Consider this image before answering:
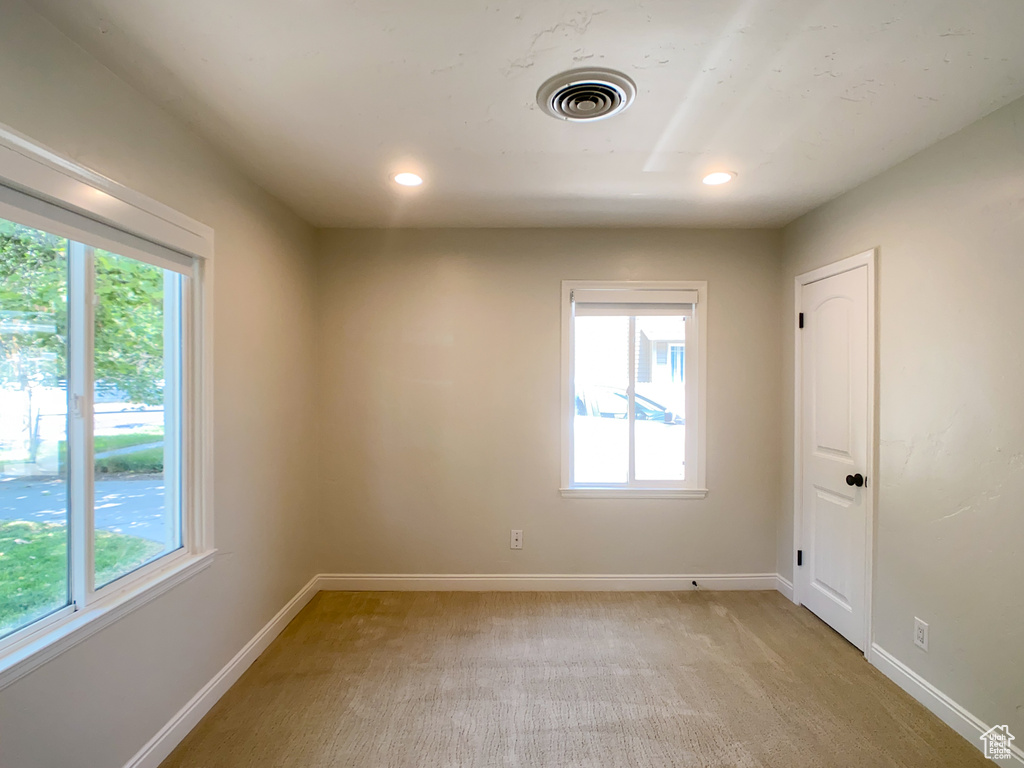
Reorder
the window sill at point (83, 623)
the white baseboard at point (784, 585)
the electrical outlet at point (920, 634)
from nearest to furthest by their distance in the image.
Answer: the window sill at point (83, 623), the electrical outlet at point (920, 634), the white baseboard at point (784, 585)

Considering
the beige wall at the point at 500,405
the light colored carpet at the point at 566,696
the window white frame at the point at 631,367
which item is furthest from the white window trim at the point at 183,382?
the window white frame at the point at 631,367

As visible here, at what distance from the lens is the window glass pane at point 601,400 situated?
3289mm

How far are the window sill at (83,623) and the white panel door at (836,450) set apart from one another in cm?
316

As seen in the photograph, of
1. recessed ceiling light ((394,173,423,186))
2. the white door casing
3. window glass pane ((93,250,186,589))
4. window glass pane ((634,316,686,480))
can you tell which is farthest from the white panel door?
window glass pane ((93,250,186,589))

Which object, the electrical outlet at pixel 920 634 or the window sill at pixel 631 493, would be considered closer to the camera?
the electrical outlet at pixel 920 634

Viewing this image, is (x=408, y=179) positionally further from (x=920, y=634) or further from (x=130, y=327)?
(x=920, y=634)

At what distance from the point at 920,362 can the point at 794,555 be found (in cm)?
151

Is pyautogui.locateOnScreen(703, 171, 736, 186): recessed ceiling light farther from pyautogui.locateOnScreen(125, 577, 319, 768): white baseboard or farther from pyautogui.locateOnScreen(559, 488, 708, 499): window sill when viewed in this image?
pyautogui.locateOnScreen(125, 577, 319, 768): white baseboard

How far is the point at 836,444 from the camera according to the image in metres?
2.69

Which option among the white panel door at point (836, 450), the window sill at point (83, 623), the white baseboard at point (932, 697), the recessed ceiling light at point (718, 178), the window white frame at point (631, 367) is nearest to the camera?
the window sill at point (83, 623)

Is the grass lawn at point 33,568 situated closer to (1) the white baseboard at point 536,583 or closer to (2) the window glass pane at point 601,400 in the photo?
(1) the white baseboard at point 536,583

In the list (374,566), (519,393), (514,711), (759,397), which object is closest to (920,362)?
(759,397)

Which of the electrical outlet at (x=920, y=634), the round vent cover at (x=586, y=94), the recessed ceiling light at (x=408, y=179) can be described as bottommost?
the electrical outlet at (x=920, y=634)

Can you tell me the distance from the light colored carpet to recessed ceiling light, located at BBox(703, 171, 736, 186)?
2.43 meters
